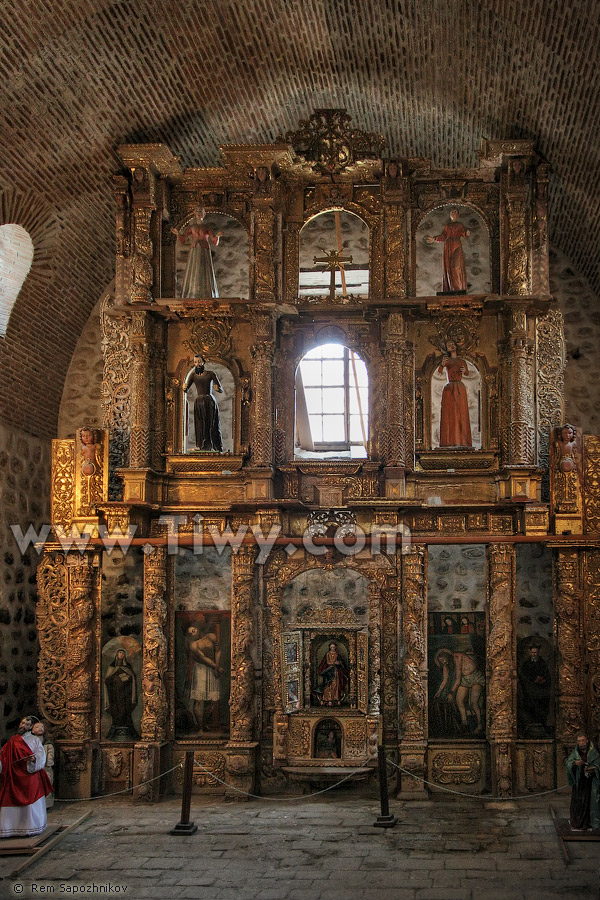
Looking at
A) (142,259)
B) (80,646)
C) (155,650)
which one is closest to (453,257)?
(142,259)

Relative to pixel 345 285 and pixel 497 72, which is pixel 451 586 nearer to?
pixel 345 285

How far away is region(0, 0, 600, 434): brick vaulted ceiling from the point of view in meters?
14.5

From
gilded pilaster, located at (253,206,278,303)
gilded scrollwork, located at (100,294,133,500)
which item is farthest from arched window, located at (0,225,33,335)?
gilded pilaster, located at (253,206,278,303)

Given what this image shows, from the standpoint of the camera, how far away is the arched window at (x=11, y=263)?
Result: 16.6 metres

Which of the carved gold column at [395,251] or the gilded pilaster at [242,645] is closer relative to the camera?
the gilded pilaster at [242,645]

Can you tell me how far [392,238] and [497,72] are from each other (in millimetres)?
2823

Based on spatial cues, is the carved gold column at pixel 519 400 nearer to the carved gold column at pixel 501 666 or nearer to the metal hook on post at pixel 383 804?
the carved gold column at pixel 501 666

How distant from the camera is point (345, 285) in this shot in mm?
Result: 18000

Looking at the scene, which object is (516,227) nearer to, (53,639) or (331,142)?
(331,142)

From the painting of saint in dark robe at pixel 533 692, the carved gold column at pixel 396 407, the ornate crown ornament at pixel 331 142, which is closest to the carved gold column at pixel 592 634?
the painting of saint in dark robe at pixel 533 692

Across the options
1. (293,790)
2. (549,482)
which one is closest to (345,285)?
(549,482)

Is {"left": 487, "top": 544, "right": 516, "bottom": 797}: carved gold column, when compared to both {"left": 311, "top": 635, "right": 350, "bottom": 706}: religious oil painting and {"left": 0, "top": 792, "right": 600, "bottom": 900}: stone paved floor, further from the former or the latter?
{"left": 311, "top": 635, "right": 350, "bottom": 706}: religious oil painting

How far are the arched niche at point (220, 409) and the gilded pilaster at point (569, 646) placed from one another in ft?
17.7

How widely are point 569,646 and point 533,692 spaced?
3.61 ft
